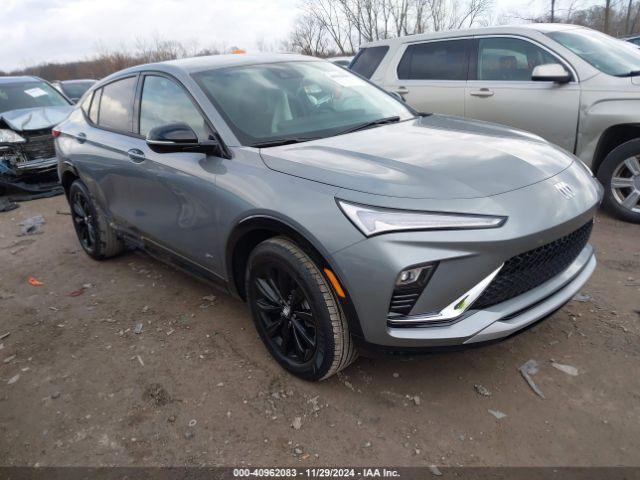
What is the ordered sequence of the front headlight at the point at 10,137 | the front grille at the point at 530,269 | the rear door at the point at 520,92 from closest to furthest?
1. the front grille at the point at 530,269
2. the rear door at the point at 520,92
3. the front headlight at the point at 10,137

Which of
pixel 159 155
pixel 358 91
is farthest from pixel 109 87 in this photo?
pixel 358 91

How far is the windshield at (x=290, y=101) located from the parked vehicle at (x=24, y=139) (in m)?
5.39

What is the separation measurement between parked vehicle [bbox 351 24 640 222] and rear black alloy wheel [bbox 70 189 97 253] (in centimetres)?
375

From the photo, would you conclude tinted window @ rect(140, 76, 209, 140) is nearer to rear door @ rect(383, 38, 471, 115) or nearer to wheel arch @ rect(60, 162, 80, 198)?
wheel arch @ rect(60, 162, 80, 198)

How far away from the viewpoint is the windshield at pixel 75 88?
14352 millimetres

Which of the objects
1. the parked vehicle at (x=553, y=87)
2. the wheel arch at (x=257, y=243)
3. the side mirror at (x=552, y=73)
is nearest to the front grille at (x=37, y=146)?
the parked vehicle at (x=553, y=87)

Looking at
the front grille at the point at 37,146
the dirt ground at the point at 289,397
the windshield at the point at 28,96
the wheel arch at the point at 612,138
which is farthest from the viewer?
the windshield at the point at 28,96

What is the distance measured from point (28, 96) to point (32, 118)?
96cm

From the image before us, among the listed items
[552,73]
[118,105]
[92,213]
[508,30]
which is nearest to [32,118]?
[92,213]

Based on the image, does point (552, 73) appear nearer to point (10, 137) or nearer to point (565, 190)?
point (565, 190)

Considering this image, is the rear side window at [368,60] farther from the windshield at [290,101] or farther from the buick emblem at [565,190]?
the buick emblem at [565,190]

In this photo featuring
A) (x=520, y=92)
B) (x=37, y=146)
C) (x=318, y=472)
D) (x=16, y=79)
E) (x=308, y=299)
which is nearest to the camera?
(x=318, y=472)

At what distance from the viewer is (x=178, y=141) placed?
8.85 ft

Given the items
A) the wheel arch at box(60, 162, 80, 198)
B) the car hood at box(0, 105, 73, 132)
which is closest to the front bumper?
the wheel arch at box(60, 162, 80, 198)
